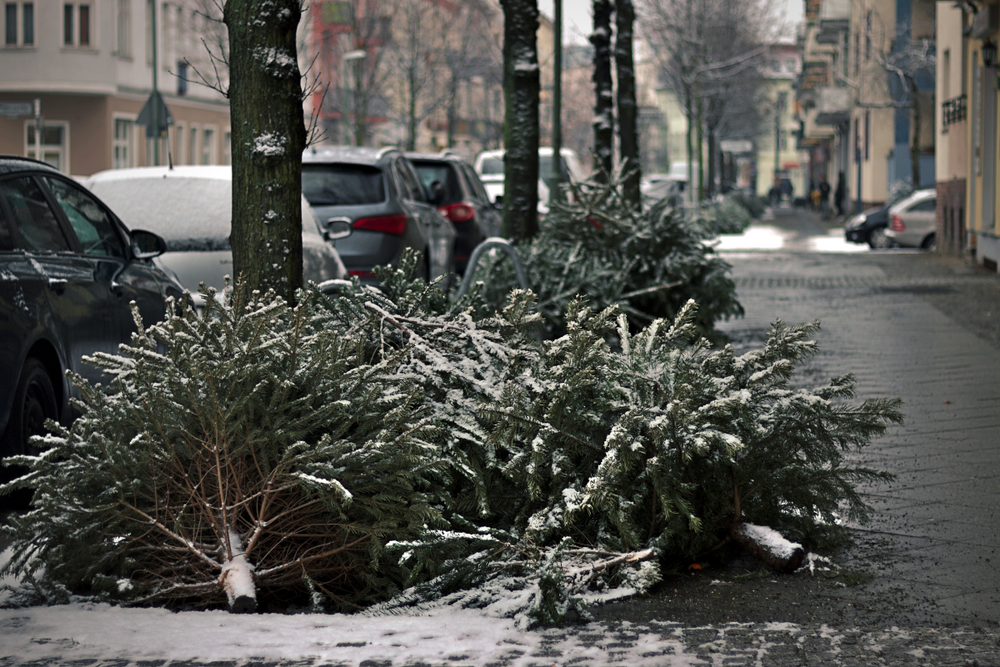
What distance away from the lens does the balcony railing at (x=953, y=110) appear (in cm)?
2705

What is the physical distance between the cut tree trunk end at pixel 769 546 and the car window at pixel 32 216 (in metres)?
3.63

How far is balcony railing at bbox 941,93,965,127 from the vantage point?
2705cm

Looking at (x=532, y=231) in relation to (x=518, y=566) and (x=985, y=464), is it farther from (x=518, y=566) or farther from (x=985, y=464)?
(x=518, y=566)

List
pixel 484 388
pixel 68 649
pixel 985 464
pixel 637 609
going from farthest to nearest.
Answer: pixel 985 464 < pixel 484 388 < pixel 637 609 < pixel 68 649

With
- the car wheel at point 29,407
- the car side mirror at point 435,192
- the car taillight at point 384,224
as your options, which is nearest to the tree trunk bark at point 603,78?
the car side mirror at point 435,192

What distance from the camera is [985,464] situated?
7.05 m

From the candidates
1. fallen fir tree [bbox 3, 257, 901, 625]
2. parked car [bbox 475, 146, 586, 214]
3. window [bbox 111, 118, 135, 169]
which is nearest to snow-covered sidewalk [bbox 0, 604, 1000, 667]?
fallen fir tree [bbox 3, 257, 901, 625]

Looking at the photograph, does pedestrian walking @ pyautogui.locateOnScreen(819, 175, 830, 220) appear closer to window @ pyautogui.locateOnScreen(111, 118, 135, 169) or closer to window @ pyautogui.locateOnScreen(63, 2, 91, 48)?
window @ pyautogui.locateOnScreen(111, 118, 135, 169)

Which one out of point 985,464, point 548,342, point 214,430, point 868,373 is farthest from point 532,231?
point 214,430

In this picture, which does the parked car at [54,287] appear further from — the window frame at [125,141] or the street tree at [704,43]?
the window frame at [125,141]

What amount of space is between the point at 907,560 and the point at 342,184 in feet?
30.5

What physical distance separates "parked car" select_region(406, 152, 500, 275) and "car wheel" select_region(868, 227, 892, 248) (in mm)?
17318

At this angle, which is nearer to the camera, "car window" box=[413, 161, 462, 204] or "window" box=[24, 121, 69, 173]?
"car window" box=[413, 161, 462, 204]

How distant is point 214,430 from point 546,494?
119 cm
